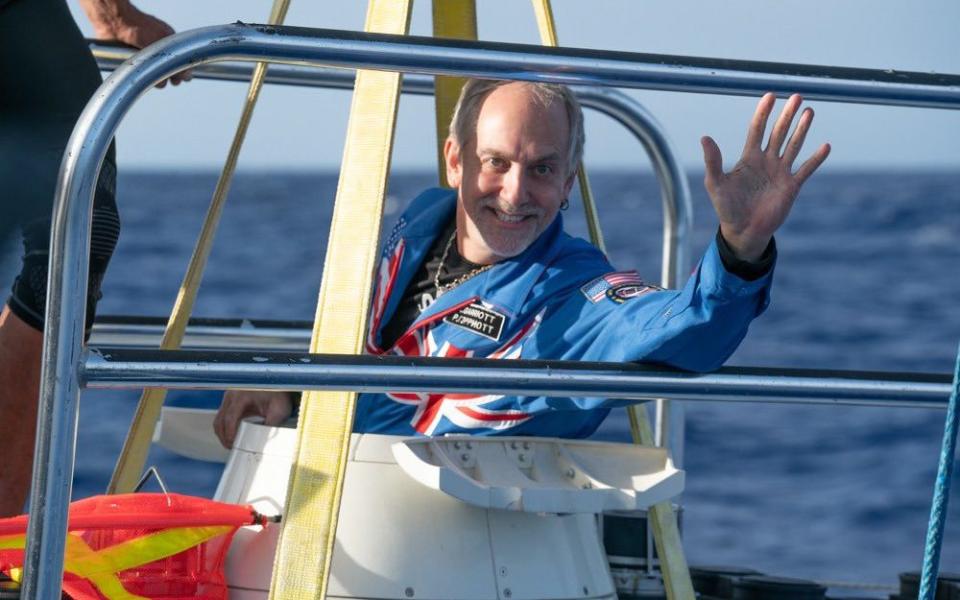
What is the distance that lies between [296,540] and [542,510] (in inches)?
13.2

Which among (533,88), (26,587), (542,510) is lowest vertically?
(26,587)

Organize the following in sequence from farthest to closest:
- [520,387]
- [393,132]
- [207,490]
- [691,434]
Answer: [691,434] < [207,490] < [393,132] < [520,387]

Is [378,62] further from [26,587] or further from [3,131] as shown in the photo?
[3,131]

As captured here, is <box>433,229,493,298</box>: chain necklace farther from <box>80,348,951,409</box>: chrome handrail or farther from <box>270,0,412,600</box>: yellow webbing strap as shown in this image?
<box>80,348,951,409</box>: chrome handrail

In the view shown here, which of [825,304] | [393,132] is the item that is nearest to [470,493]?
[393,132]

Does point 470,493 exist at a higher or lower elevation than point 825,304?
lower

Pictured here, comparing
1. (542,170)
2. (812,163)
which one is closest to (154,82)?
(812,163)

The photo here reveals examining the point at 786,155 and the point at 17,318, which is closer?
the point at 786,155

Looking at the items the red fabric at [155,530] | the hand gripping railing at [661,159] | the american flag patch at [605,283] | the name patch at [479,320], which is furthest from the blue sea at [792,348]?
the red fabric at [155,530]

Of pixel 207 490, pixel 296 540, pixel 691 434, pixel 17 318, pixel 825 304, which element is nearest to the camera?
pixel 296 540

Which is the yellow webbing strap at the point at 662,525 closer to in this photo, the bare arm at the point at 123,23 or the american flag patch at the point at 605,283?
the american flag patch at the point at 605,283

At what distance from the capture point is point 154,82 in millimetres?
1805

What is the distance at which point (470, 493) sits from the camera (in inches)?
86.4

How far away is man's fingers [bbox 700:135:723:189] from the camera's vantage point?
1913 millimetres
